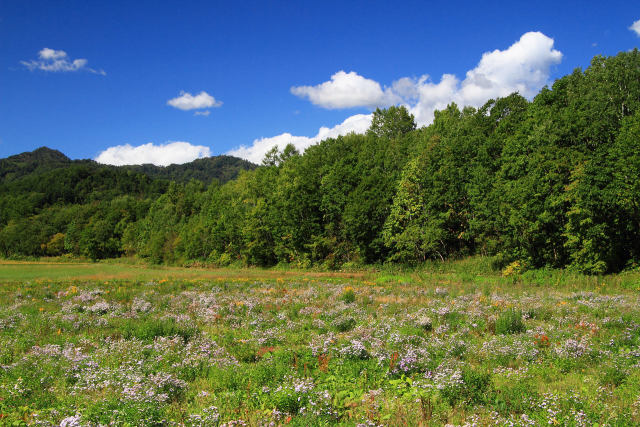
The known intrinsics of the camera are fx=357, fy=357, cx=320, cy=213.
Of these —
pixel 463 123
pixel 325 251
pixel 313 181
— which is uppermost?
pixel 463 123

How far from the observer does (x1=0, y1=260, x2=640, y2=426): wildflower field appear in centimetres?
711

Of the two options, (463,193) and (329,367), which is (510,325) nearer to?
(329,367)

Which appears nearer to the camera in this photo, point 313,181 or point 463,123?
point 463,123

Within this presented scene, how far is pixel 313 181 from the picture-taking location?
202 ft

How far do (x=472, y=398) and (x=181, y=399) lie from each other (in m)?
6.54

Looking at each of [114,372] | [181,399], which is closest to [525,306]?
[181,399]

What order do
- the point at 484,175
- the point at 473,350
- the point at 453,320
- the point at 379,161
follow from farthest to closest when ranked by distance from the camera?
the point at 379,161, the point at 484,175, the point at 453,320, the point at 473,350

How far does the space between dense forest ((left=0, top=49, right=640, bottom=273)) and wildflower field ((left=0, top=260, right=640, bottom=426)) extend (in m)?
19.1

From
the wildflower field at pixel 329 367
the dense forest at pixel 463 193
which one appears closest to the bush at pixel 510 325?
the wildflower field at pixel 329 367

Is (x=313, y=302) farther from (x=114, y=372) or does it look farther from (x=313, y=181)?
(x=313, y=181)

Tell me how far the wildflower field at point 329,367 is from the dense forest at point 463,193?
19098 mm

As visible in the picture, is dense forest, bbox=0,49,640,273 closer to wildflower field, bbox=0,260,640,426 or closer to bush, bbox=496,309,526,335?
wildflower field, bbox=0,260,640,426

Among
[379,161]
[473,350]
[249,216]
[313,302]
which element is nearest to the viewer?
[473,350]

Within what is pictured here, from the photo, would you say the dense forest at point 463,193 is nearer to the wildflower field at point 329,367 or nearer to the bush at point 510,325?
the wildflower field at point 329,367
